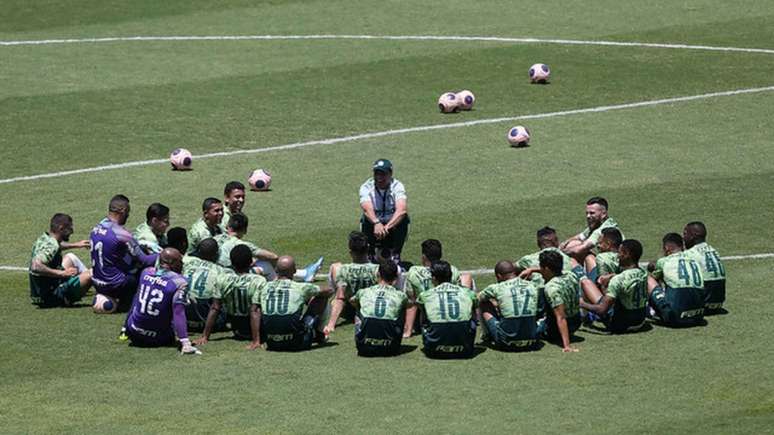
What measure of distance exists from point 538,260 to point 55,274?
6.68 meters

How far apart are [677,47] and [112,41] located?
1402 cm

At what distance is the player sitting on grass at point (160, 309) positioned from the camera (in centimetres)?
1884

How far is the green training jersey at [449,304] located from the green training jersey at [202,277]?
2.70 metres

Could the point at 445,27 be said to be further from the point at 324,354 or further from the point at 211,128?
the point at 324,354

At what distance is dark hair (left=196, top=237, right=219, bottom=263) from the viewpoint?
19734 millimetres

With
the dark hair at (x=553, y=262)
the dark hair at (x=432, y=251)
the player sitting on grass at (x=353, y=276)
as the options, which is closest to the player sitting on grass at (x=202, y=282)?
the player sitting on grass at (x=353, y=276)

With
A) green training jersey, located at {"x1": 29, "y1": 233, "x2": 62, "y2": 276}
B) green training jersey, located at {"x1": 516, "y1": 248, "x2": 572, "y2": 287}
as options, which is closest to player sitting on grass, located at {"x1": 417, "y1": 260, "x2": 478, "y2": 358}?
green training jersey, located at {"x1": 516, "y1": 248, "x2": 572, "y2": 287}

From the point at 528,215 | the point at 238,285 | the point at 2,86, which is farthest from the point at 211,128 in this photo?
the point at 238,285

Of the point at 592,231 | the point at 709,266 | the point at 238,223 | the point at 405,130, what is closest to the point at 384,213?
the point at 238,223

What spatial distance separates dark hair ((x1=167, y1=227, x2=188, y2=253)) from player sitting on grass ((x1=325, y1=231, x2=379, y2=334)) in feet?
6.89

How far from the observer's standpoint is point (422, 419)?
15953mm

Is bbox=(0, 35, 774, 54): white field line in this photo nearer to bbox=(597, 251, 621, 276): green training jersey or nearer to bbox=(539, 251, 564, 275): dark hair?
bbox=(597, 251, 621, 276): green training jersey

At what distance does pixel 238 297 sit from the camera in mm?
19312

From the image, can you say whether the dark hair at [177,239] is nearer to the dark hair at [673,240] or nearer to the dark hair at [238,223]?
the dark hair at [238,223]
